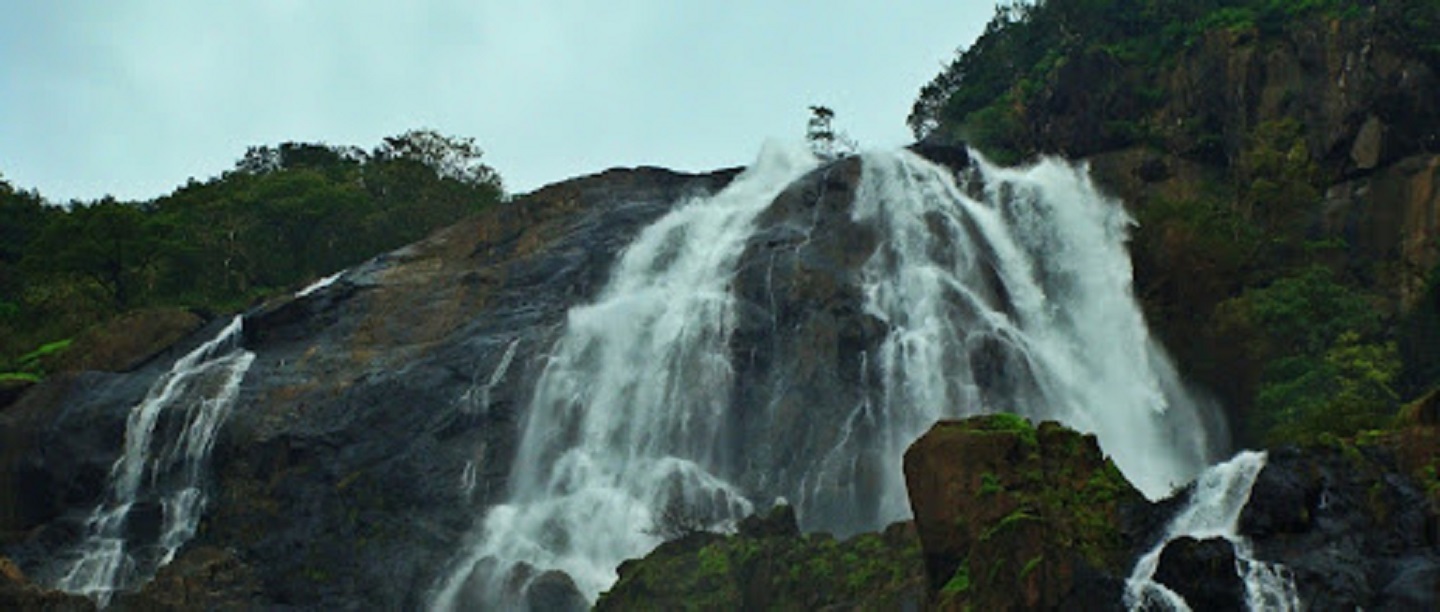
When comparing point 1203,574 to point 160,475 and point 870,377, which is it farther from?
point 160,475

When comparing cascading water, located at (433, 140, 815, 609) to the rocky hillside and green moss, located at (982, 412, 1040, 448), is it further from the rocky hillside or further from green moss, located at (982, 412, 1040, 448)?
green moss, located at (982, 412, 1040, 448)

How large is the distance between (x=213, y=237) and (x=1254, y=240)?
127 ft

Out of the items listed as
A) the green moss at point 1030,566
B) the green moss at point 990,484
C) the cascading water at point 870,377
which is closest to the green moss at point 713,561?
the cascading water at point 870,377

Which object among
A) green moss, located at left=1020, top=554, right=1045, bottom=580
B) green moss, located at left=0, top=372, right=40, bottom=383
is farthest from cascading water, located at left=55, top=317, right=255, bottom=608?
green moss, located at left=1020, top=554, right=1045, bottom=580

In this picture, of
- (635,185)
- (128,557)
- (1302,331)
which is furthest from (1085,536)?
(635,185)

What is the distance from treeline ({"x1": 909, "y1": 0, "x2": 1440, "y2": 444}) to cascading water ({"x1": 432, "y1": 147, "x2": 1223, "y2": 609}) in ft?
5.81

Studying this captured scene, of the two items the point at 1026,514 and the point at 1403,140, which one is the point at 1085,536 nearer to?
the point at 1026,514

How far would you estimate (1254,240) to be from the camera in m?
40.0

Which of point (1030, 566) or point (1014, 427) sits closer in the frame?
point (1030, 566)

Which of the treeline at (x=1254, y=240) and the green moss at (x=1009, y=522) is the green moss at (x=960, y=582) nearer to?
the green moss at (x=1009, y=522)

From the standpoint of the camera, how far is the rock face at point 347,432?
113 ft

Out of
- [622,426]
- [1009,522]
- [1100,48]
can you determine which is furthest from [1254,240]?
[1009,522]

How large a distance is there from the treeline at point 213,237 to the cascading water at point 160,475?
22.7ft

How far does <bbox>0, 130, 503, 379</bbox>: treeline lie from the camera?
168ft
